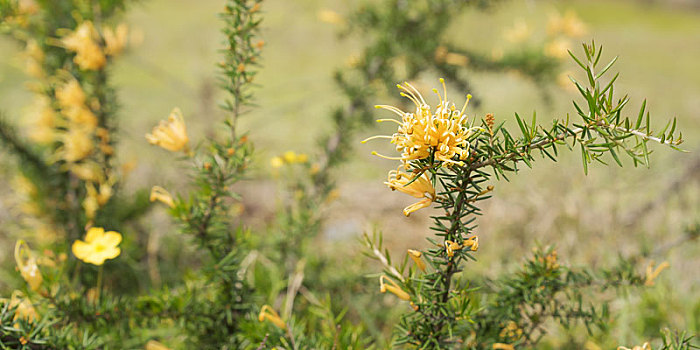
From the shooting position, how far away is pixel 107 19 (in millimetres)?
677

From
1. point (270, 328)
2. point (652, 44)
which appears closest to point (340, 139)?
point (270, 328)

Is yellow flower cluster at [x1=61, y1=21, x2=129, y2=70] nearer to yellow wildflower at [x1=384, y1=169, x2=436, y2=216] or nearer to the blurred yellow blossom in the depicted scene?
yellow wildflower at [x1=384, y1=169, x2=436, y2=216]

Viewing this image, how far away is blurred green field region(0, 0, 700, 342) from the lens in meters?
1.00

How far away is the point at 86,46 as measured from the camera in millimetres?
605

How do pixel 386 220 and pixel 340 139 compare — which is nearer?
pixel 340 139

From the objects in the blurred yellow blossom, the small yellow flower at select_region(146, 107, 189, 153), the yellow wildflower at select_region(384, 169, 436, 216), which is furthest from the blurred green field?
the yellow wildflower at select_region(384, 169, 436, 216)

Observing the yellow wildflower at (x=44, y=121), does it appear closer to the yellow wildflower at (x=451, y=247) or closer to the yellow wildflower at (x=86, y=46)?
the yellow wildflower at (x=86, y=46)

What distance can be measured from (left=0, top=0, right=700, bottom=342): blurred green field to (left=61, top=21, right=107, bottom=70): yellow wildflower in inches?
3.9

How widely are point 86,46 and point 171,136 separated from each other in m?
0.32

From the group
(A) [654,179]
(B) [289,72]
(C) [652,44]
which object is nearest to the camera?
(A) [654,179]

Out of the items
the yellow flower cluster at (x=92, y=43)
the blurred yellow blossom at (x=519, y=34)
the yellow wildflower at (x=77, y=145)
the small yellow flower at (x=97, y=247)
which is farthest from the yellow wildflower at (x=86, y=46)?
the blurred yellow blossom at (x=519, y=34)

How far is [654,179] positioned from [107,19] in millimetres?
1512

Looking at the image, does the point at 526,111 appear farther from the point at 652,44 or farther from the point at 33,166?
the point at 33,166

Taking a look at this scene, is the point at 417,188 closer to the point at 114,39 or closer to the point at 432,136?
the point at 432,136
